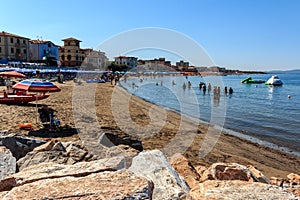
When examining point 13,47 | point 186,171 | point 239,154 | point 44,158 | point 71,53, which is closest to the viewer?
point 186,171

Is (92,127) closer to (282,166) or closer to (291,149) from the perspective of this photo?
(282,166)

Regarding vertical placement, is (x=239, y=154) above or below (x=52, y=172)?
below

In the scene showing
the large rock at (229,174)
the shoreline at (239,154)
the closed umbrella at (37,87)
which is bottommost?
the shoreline at (239,154)

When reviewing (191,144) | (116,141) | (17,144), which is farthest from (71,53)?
(17,144)

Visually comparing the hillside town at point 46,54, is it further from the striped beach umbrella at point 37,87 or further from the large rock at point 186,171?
the large rock at point 186,171

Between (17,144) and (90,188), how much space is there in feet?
14.4

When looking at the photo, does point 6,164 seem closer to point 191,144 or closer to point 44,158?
point 44,158

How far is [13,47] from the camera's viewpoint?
62.5 m

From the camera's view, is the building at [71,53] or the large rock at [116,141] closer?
the large rock at [116,141]

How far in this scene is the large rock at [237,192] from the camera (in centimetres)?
282

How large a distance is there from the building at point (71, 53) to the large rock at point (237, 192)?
85146 mm

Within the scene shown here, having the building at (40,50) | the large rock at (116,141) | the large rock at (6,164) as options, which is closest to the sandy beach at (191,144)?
the large rock at (116,141)

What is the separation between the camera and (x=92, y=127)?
35.7 ft

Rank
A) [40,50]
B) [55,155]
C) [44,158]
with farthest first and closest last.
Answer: [40,50]
[55,155]
[44,158]
